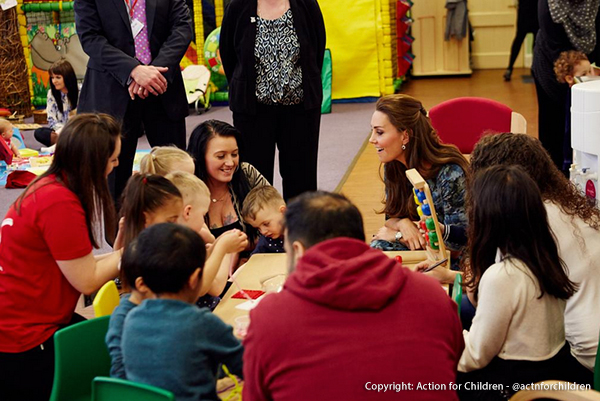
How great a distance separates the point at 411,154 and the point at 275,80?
4.04 ft

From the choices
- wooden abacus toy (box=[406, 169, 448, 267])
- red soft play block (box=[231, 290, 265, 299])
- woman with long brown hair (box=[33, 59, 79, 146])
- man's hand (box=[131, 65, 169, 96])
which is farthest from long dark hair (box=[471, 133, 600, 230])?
woman with long brown hair (box=[33, 59, 79, 146])

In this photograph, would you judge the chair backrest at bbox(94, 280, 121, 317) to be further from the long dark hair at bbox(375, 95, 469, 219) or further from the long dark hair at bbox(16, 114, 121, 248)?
the long dark hair at bbox(375, 95, 469, 219)

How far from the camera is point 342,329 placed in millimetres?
1637

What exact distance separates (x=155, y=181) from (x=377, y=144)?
120cm

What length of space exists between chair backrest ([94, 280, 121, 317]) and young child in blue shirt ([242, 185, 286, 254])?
1140mm

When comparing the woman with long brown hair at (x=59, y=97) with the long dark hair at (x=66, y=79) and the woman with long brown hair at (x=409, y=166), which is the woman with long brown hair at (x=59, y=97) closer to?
the long dark hair at (x=66, y=79)

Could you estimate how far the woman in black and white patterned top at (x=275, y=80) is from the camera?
15.0 ft

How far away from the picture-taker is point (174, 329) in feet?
6.52

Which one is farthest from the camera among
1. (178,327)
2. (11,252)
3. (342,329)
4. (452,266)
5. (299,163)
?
(299,163)

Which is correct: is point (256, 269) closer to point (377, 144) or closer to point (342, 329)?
point (377, 144)

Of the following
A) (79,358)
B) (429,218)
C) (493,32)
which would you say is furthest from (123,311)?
(493,32)

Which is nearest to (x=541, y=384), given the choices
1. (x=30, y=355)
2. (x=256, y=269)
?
(x=256, y=269)

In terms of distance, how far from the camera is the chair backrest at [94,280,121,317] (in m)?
2.40

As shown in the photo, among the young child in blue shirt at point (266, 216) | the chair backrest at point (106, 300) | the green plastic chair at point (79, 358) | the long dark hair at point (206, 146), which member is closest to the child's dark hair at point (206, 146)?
the long dark hair at point (206, 146)
